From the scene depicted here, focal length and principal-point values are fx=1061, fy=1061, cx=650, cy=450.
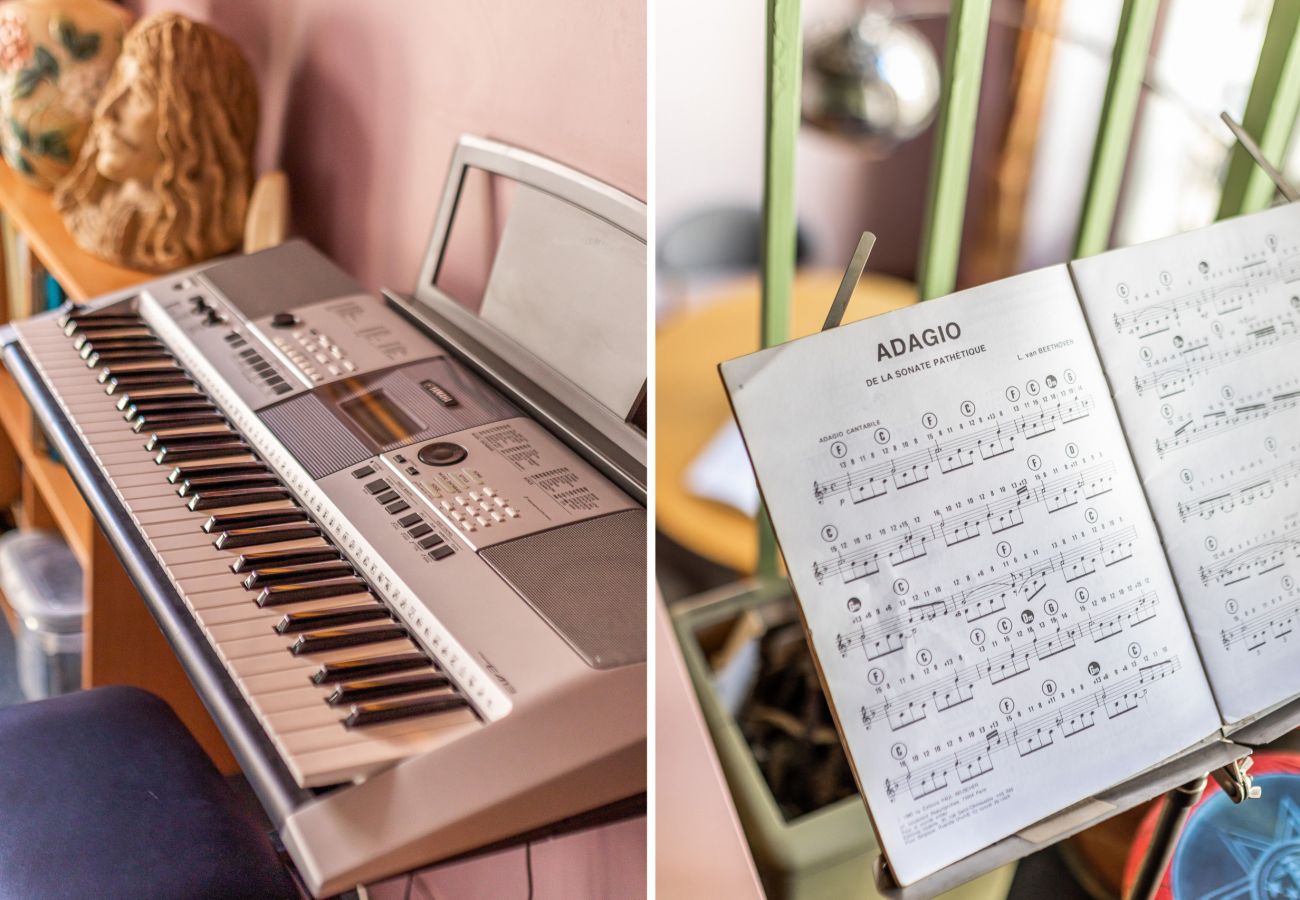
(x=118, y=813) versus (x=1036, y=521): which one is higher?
(x=1036, y=521)

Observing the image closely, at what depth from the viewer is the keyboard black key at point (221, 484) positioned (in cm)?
103

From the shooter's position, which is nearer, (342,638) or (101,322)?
(342,638)

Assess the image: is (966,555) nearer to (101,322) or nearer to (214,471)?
(214,471)

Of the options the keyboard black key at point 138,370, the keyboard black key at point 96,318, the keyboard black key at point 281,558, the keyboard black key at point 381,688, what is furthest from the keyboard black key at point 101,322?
the keyboard black key at point 381,688

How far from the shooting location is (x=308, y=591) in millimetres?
893

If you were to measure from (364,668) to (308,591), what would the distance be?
5.1 inches

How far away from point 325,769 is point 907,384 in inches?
18.5

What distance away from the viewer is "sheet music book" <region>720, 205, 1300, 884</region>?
723 mm

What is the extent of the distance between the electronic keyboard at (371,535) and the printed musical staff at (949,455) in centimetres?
21

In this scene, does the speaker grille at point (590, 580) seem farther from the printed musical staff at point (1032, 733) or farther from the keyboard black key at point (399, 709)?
the printed musical staff at point (1032, 733)

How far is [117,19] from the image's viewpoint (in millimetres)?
1789

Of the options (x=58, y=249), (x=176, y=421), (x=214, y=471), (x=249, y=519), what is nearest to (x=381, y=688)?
(x=249, y=519)

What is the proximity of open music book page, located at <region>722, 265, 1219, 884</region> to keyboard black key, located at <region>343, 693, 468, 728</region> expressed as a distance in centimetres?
26

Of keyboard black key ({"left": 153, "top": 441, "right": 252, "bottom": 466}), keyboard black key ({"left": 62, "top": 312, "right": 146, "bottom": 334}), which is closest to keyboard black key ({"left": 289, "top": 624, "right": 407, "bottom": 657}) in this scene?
keyboard black key ({"left": 153, "top": 441, "right": 252, "bottom": 466})
